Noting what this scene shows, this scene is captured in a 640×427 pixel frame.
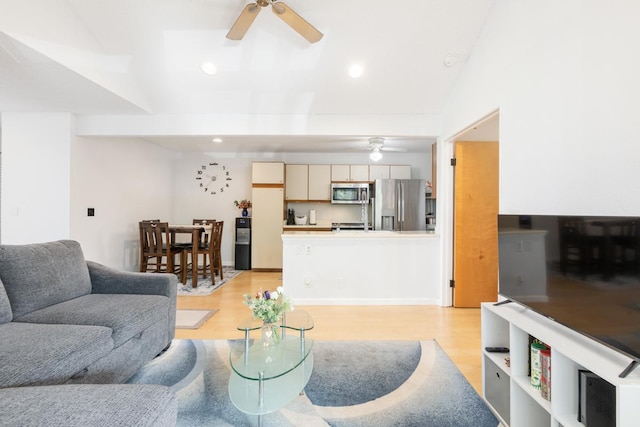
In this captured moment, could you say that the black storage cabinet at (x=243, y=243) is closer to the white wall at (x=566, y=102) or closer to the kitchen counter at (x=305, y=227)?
the kitchen counter at (x=305, y=227)

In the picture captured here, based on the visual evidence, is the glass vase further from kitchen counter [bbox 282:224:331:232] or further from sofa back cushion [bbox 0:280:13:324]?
kitchen counter [bbox 282:224:331:232]

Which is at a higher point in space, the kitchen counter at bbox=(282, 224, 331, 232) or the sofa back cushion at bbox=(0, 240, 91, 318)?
the kitchen counter at bbox=(282, 224, 331, 232)

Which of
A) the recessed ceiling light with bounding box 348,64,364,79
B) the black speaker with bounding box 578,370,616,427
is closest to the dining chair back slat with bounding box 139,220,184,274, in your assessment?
the recessed ceiling light with bounding box 348,64,364,79

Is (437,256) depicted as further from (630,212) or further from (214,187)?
(214,187)

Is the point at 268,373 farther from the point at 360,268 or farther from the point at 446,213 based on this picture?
the point at 446,213

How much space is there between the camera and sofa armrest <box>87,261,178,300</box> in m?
2.60

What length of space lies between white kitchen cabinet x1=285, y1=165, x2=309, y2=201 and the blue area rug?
3723 millimetres

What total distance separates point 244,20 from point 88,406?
2481 millimetres

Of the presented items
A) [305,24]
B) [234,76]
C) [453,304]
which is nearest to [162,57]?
[234,76]

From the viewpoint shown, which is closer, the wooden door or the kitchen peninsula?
the wooden door

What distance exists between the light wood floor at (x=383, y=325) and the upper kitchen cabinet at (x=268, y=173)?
2.40 metres

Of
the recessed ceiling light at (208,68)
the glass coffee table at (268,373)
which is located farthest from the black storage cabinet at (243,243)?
the glass coffee table at (268,373)

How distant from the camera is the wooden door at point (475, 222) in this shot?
3834 millimetres

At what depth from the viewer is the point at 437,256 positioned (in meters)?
4.01
